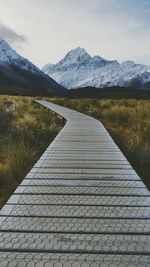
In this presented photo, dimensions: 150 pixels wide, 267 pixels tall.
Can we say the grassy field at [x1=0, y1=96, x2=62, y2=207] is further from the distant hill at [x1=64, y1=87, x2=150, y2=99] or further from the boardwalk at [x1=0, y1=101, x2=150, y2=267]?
the distant hill at [x1=64, y1=87, x2=150, y2=99]

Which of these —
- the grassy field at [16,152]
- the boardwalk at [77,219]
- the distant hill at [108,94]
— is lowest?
the distant hill at [108,94]

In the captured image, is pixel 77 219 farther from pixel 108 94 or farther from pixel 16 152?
pixel 108 94

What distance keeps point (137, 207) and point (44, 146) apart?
239 inches

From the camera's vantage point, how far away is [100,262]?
261 centimetres

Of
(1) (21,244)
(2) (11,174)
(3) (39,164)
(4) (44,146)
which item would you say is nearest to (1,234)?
(1) (21,244)

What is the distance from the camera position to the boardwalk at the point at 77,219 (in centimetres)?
270

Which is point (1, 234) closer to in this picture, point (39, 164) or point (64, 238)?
point (64, 238)

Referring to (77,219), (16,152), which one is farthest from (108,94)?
(77,219)

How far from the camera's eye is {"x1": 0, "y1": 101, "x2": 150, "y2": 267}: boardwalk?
2.70 meters

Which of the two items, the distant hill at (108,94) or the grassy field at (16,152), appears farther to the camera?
the distant hill at (108,94)

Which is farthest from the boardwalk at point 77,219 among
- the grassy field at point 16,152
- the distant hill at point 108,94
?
the distant hill at point 108,94

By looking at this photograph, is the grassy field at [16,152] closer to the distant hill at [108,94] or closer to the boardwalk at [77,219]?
the boardwalk at [77,219]

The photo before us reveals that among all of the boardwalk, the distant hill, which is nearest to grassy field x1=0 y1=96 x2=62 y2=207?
the boardwalk

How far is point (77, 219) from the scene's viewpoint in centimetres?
338
